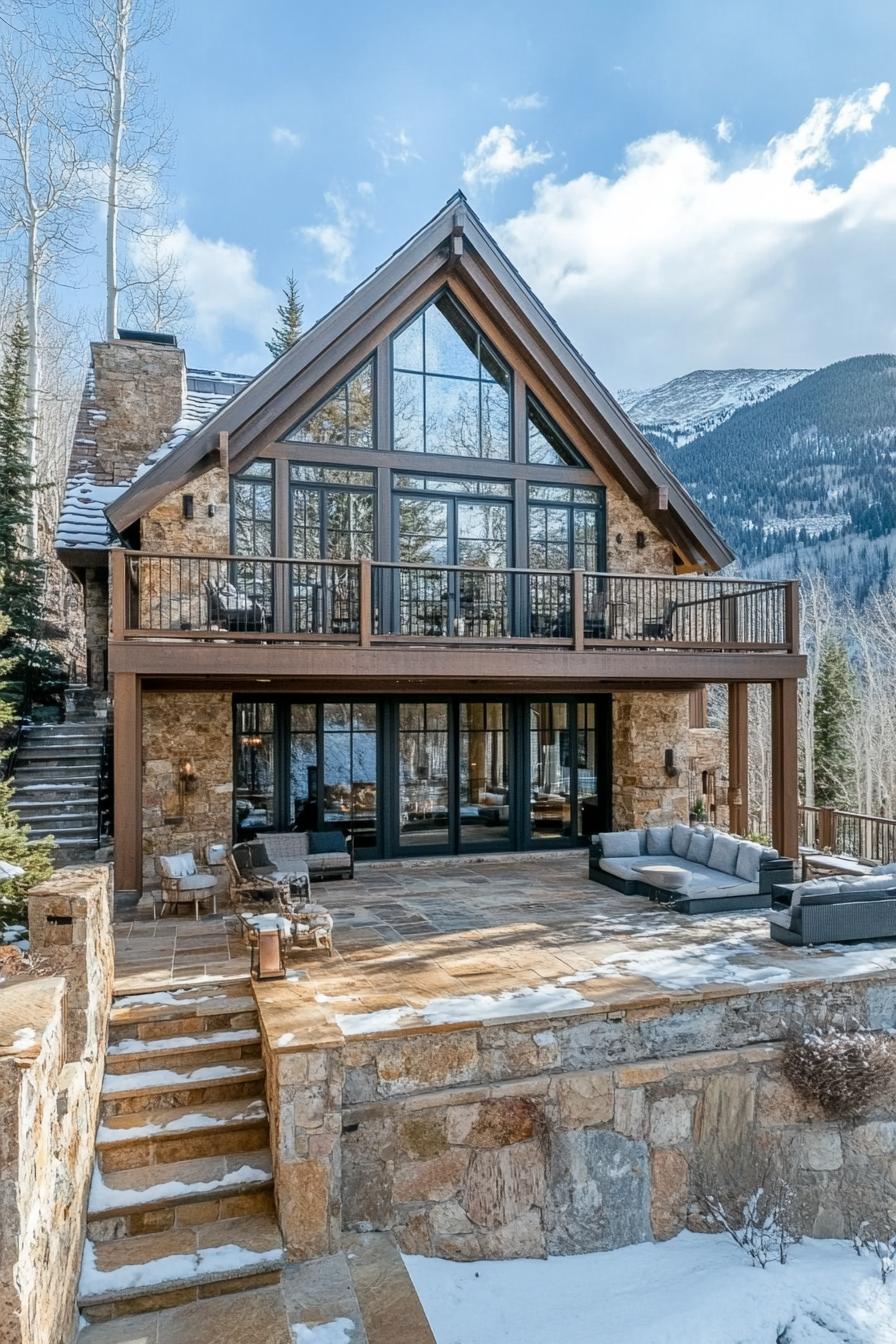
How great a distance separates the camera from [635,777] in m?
11.7

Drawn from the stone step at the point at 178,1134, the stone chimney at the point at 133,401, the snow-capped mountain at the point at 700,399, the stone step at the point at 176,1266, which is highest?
the snow-capped mountain at the point at 700,399

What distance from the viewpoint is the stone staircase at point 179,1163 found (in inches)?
161

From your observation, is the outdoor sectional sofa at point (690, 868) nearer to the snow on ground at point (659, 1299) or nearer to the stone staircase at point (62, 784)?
the snow on ground at point (659, 1299)

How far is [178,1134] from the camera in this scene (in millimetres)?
4797

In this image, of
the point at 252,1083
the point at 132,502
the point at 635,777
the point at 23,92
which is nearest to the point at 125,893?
the point at 252,1083

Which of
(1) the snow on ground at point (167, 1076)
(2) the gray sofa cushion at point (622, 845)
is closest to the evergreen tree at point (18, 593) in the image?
(1) the snow on ground at point (167, 1076)

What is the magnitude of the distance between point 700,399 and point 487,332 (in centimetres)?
6504

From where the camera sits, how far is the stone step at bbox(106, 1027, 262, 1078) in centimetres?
520

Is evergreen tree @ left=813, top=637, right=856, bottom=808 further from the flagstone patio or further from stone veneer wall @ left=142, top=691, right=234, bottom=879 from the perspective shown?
stone veneer wall @ left=142, top=691, right=234, bottom=879

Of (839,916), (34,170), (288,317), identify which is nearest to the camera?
(839,916)

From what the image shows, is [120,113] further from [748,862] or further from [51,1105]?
[51,1105]

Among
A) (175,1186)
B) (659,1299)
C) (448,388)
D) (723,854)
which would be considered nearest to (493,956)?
(659,1299)

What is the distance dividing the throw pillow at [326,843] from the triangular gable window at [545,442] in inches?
239

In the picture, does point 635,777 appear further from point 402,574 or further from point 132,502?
point 132,502
